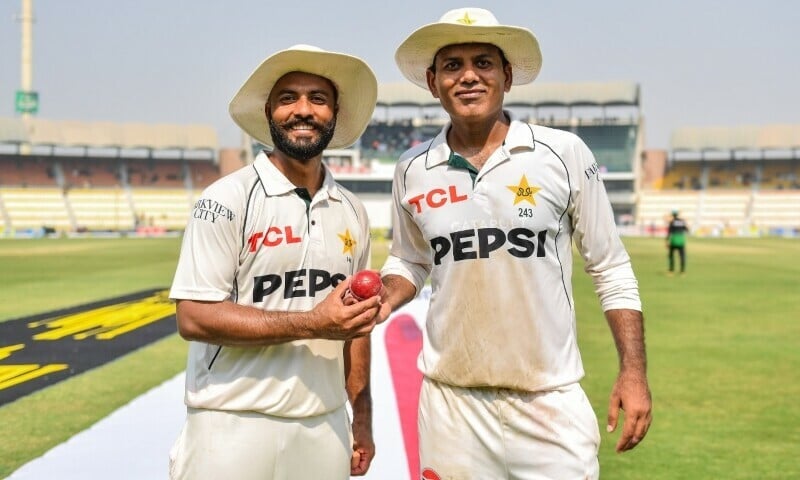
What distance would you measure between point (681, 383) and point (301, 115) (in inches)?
221

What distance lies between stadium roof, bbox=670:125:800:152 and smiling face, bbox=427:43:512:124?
255ft

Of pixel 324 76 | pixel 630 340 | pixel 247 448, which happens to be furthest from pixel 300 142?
pixel 630 340

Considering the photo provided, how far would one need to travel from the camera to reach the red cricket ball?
240cm

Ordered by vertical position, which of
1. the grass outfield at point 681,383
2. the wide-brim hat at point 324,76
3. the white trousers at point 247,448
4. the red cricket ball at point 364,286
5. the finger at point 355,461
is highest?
the wide-brim hat at point 324,76

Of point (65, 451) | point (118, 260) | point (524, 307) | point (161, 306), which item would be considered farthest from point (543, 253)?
Result: point (118, 260)

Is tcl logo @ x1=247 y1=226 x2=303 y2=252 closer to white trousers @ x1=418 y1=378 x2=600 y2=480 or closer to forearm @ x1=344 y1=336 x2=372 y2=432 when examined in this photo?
forearm @ x1=344 y1=336 x2=372 y2=432

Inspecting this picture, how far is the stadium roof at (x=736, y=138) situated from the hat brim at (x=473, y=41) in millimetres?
77657

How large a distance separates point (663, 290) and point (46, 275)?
1447cm

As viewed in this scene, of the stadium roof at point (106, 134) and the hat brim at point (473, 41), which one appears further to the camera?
the stadium roof at point (106, 134)

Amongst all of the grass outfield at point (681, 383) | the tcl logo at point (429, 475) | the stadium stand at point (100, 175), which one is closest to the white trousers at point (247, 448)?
the tcl logo at point (429, 475)

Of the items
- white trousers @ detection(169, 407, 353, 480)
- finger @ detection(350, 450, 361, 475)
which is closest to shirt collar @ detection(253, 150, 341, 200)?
white trousers @ detection(169, 407, 353, 480)

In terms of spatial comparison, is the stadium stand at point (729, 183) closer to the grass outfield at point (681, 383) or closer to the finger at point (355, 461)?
the grass outfield at point (681, 383)

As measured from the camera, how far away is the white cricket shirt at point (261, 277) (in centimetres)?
263

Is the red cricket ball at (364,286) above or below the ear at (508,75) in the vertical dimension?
below
